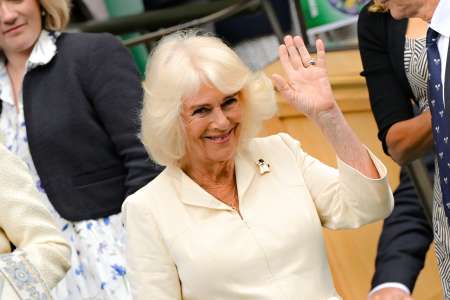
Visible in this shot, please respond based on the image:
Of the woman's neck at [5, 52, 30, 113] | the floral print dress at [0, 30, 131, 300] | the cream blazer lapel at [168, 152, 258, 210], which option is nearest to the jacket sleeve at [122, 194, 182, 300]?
the cream blazer lapel at [168, 152, 258, 210]

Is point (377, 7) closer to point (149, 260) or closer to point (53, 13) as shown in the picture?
point (149, 260)

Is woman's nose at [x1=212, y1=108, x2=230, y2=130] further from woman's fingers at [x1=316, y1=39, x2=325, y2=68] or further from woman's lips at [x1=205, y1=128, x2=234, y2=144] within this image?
woman's fingers at [x1=316, y1=39, x2=325, y2=68]

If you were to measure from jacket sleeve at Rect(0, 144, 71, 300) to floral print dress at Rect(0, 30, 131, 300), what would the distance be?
1.80 feet

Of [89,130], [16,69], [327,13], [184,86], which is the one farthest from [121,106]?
[327,13]

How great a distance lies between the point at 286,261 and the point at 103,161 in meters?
0.85

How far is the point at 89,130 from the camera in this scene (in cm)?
403

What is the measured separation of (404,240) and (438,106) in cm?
112

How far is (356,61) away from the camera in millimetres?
5086

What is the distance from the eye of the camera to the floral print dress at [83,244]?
4039 millimetres

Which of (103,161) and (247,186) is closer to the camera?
(247,186)

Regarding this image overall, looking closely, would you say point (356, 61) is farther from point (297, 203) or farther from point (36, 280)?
point (36, 280)

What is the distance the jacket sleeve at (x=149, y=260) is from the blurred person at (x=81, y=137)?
44 cm

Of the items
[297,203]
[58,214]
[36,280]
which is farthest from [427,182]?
[36,280]

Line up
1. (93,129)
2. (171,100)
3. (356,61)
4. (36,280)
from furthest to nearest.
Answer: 1. (356,61)
2. (93,129)
3. (171,100)
4. (36,280)
